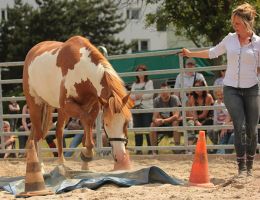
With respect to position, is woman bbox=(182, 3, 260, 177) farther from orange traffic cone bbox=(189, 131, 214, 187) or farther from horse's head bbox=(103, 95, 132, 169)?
horse's head bbox=(103, 95, 132, 169)

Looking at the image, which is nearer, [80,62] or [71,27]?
[80,62]

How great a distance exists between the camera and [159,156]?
9344 millimetres

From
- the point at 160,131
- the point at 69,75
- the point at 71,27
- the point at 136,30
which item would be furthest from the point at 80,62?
the point at 136,30

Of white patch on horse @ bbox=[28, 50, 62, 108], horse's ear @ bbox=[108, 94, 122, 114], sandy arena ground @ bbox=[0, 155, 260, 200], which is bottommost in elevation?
sandy arena ground @ bbox=[0, 155, 260, 200]

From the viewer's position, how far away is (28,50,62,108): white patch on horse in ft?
25.6

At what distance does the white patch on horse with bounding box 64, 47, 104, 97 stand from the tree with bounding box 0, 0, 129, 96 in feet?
85.5

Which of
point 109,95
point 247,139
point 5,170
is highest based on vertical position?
point 109,95

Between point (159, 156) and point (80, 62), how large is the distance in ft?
8.92

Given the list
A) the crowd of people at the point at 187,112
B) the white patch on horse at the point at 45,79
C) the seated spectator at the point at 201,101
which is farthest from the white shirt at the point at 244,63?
the seated spectator at the point at 201,101

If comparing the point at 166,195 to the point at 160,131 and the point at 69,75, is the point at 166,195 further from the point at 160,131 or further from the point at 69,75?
the point at 160,131

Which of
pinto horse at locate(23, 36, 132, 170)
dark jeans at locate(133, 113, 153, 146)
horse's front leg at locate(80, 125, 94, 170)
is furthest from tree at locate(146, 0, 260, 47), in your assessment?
horse's front leg at locate(80, 125, 94, 170)

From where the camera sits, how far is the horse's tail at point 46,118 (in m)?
8.55

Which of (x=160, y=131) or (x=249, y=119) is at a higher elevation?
(x=249, y=119)

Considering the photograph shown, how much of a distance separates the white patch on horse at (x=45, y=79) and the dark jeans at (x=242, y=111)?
250cm
